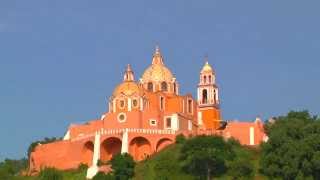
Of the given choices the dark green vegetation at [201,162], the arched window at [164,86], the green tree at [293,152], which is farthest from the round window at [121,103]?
the green tree at [293,152]

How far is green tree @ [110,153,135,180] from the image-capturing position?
66000mm

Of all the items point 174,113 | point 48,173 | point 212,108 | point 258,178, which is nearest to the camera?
point 258,178

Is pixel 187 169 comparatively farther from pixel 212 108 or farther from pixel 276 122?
pixel 212 108

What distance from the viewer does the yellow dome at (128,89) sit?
73625 millimetres

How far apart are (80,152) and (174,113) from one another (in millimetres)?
7871

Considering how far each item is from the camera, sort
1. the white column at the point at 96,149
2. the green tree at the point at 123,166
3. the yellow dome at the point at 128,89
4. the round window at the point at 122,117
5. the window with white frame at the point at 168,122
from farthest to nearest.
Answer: the yellow dome at the point at 128,89 → the window with white frame at the point at 168,122 → the round window at the point at 122,117 → the white column at the point at 96,149 → the green tree at the point at 123,166

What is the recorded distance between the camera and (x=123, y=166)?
66312mm

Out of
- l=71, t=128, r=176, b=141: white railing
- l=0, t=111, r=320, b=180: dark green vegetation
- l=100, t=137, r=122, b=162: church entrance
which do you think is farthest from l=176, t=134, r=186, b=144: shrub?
l=100, t=137, r=122, b=162: church entrance

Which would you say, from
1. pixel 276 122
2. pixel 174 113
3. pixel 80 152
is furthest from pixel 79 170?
pixel 276 122

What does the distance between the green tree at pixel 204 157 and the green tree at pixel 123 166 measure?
3713mm

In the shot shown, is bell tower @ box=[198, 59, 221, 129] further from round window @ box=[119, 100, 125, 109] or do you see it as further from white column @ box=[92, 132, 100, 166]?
white column @ box=[92, 132, 100, 166]

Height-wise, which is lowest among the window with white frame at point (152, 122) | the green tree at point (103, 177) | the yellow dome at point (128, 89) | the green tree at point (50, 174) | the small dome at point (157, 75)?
the green tree at point (103, 177)

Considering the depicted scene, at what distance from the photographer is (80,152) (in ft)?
242

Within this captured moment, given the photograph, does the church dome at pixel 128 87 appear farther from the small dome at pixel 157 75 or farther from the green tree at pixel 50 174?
the green tree at pixel 50 174
